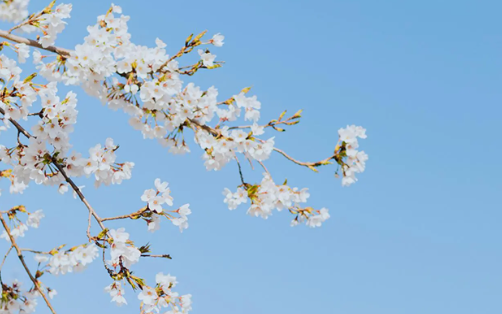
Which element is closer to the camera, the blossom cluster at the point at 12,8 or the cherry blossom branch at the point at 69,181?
the blossom cluster at the point at 12,8

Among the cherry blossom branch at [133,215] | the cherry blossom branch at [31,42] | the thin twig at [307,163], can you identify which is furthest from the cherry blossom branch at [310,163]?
the cherry blossom branch at [31,42]

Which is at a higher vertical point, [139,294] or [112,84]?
[112,84]

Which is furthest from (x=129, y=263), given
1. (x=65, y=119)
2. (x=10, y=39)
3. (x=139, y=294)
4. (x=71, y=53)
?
(x=10, y=39)

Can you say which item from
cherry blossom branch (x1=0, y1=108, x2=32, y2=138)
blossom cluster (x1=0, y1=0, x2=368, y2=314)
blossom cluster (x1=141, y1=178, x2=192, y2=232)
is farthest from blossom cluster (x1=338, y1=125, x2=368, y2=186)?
cherry blossom branch (x1=0, y1=108, x2=32, y2=138)

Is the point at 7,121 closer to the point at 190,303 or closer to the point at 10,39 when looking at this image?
the point at 10,39

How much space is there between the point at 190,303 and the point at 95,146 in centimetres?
190

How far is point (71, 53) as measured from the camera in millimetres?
5598

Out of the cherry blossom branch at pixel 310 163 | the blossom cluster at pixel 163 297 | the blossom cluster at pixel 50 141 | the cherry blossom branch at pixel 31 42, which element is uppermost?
the cherry blossom branch at pixel 31 42

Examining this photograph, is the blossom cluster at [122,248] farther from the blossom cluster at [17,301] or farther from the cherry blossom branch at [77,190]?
the blossom cluster at [17,301]

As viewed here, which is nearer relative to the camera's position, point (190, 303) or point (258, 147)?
point (258, 147)

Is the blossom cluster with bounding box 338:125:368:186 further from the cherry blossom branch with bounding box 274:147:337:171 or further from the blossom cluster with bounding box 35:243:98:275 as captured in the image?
the blossom cluster with bounding box 35:243:98:275

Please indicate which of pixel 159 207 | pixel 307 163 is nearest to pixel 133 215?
pixel 159 207

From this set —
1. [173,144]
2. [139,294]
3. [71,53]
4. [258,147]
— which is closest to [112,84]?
[71,53]

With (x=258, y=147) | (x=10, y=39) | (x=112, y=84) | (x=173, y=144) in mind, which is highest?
(x=10, y=39)
